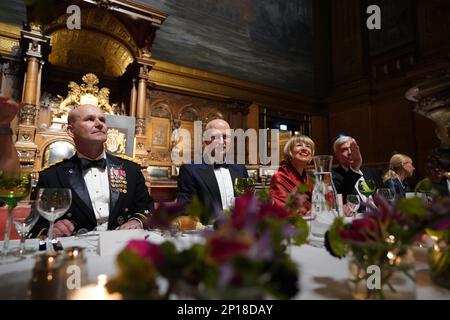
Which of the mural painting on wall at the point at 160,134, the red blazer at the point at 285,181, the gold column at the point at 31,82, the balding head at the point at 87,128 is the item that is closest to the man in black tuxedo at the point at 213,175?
the red blazer at the point at 285,181

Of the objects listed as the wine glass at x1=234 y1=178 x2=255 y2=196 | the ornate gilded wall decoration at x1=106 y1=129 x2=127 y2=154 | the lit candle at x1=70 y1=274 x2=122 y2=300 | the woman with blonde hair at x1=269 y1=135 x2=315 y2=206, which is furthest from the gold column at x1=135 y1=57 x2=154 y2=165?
the lit candle at x1=70 y1=274 x2=122 y2=300

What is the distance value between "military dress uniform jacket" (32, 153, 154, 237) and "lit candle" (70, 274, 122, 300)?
114cm

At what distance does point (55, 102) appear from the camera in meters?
5.53

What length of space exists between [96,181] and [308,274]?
1712 millimetres

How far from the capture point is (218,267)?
34 cm

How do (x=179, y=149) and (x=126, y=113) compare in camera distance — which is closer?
(x=126, y=113)

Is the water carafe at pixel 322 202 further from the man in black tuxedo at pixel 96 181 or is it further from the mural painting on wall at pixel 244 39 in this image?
the mural painting on wall at pixel 244 39

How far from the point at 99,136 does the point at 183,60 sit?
17.4 feet

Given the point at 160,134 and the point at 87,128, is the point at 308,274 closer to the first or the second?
the point at 87,128

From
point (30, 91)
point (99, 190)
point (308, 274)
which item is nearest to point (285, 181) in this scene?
point (99, 190)

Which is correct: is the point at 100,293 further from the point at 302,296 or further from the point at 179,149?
the point at 179,149

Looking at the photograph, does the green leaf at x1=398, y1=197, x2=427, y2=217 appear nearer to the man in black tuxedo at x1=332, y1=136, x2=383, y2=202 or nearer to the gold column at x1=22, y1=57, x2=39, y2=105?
the man in black tuxedo at x1=332, y1=136, x2=383, y2=202

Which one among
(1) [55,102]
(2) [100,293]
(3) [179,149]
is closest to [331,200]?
(2) [100,293]

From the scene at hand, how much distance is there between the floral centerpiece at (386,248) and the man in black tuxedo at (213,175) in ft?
6.22
